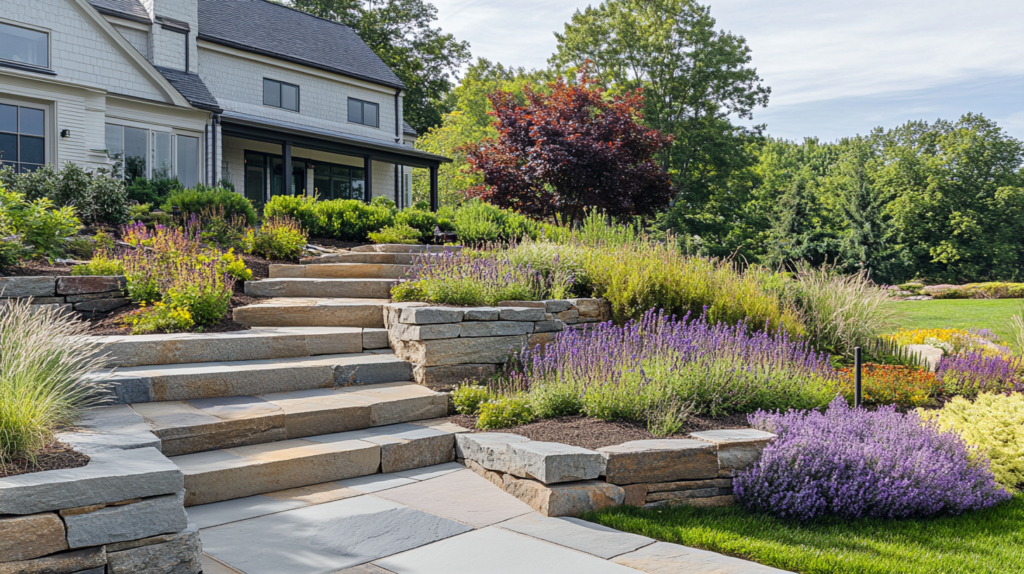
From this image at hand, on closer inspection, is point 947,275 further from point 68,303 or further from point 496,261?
point 68,303

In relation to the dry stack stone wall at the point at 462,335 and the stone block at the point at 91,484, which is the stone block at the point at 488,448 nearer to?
the dry stack stone wall at the point at 462,335

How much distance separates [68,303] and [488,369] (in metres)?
3.78

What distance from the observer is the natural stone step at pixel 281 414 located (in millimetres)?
3654

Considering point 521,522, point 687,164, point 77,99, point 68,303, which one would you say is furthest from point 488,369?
point 687,164

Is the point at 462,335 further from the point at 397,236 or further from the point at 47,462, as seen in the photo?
the point at 397,236

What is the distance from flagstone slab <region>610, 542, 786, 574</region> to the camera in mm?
2668

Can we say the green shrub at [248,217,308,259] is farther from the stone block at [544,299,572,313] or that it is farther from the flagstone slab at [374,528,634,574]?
the flagstone slab at [374,528,634,574]

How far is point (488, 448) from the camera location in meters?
3.88

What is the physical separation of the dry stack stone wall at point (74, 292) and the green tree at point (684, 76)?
73.9 ft

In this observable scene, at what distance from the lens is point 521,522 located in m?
3.23

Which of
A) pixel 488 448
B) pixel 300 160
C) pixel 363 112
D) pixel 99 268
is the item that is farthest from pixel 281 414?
pixel 363 112

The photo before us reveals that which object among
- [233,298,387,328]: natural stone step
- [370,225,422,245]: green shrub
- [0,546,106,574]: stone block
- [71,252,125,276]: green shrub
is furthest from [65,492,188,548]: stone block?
[370,225,422,245]: green shrub

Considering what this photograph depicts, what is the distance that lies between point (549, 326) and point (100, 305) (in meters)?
4.09

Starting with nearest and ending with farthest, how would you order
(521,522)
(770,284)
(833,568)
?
(833,568) < (521,522) < (770,284)
